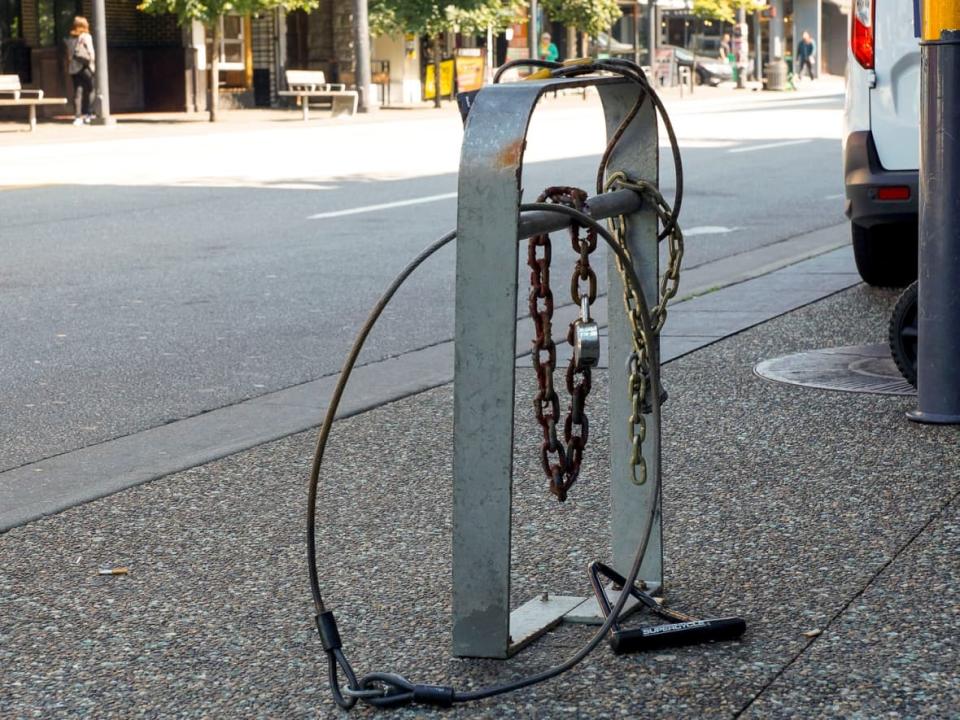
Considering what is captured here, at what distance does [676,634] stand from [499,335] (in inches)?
29.6

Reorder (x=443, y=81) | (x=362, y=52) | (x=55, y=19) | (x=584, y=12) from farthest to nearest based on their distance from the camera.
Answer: (x=584, y=12), (x=443, y=81), (x=362, y=52), (x=55, y=19)

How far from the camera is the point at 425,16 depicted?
37.0m

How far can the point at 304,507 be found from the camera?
4.64m

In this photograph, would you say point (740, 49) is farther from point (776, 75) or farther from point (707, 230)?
point (707, 230)

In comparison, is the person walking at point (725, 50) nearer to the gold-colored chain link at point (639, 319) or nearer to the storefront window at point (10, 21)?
the storefront window at point (10, 21)

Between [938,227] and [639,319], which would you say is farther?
[938,227]

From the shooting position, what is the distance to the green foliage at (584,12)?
1812 inches

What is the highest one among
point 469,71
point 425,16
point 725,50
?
point 725,50

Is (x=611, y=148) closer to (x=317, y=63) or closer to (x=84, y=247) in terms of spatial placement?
(x=84, y=247)

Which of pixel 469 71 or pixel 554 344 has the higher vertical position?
pixel 469 71

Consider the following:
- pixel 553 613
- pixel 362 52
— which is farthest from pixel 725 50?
pixel 553 613

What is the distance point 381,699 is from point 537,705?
290 mm

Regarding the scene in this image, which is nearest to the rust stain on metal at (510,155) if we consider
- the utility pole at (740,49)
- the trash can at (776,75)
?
the trash can at (776,75)

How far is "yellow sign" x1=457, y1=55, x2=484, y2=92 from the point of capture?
131 feet
